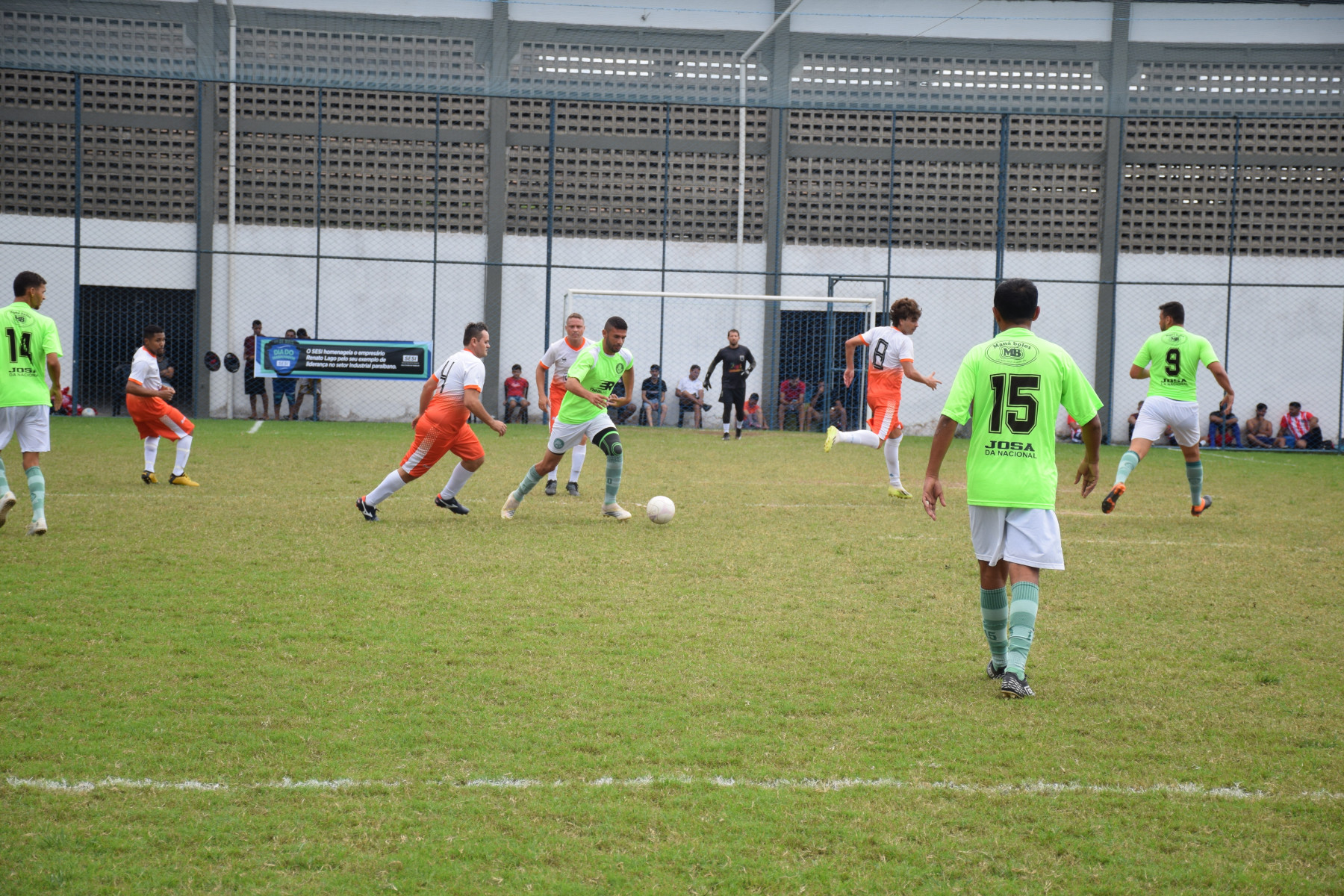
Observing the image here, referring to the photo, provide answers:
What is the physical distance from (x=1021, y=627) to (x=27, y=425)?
700cm

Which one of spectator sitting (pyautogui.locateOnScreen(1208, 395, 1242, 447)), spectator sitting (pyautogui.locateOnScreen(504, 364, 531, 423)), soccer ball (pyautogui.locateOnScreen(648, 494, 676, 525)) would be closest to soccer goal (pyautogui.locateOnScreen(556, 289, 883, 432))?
spectator sitting (pyautogui.locateOnScreen(504, 364, 531, 423))

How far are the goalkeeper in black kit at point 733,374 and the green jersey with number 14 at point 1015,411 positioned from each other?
1486 cm

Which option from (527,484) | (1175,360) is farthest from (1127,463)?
(527,484)

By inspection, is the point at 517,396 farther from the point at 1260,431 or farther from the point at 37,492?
the point at 37,492

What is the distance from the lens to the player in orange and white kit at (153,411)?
37.0 ft

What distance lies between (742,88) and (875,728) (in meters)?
21.7

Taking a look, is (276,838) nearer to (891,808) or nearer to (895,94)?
(891,808)

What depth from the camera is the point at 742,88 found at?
24234 millimetres

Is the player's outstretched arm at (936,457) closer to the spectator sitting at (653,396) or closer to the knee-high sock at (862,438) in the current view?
the knee-high sock at (862,438)

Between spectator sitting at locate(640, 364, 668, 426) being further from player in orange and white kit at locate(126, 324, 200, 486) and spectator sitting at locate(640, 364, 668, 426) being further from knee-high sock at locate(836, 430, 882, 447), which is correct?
player in orange and white kit at locate(126, 324, 200, 486)

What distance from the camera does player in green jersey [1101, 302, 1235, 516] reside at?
10312 millimetres

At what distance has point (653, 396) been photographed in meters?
24.0

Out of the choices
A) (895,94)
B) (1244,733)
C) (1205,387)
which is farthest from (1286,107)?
(1244,733)

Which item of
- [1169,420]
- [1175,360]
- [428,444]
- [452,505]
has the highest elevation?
[1175,360]
